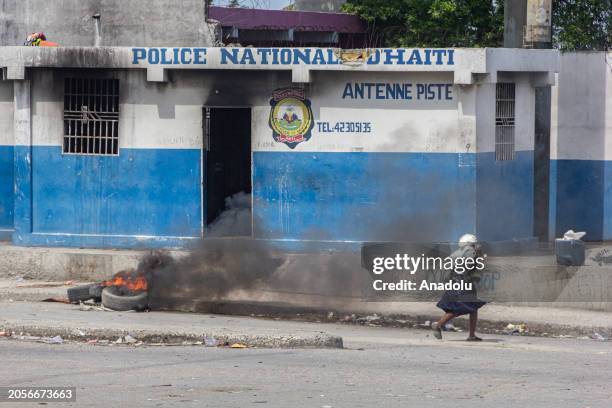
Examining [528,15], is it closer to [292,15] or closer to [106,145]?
[106,145]

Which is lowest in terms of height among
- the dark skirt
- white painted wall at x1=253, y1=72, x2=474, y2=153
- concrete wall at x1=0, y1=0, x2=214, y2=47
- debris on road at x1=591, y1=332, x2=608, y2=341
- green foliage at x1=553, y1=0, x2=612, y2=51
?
debris on road at x1=591, y1=332, x2=608, y2=341

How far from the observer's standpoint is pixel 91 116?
17.4 m

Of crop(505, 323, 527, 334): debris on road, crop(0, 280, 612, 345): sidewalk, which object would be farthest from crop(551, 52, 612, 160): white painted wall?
crop(505, 323, 527, 334): debris on road

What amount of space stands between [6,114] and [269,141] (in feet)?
14.5

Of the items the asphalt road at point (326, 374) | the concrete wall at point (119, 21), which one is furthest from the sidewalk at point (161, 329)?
the concrete wall at point (119, 21)

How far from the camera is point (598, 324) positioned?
14.2 metres

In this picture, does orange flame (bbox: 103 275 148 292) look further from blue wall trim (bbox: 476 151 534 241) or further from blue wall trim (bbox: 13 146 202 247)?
blue wall trim (bbox: 476 151 534 241)

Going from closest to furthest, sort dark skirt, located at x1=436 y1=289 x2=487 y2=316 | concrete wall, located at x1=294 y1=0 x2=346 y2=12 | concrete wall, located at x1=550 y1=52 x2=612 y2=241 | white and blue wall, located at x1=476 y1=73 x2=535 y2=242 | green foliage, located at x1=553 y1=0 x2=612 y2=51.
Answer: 1. dark skirt, located at x1=436 y1=289 x2=487 y2=316
2. white and blue wall, located at x1=476 y1=73 x2=535 y2=242
3. concrete wall, located at x1=550 y1=52 x2=612 y2=241
4. green foliage, located at x1=553 y1=0 x2=612 y2=51
5. concrete wall, located at x1=294 y1=0 x2=346 y2=12

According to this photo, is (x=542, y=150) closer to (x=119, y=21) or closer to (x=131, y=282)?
(x=131, y=282)

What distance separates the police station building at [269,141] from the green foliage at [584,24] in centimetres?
967

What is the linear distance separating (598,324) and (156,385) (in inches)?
267

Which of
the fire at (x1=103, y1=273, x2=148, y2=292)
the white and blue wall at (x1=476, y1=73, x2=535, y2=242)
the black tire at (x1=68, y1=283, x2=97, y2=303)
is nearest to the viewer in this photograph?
the fire at (x1=103, y1=273, x2=148, y2=292)

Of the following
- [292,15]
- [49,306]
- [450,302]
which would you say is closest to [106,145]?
[49,306]

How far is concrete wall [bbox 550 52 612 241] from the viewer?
19.8 m
